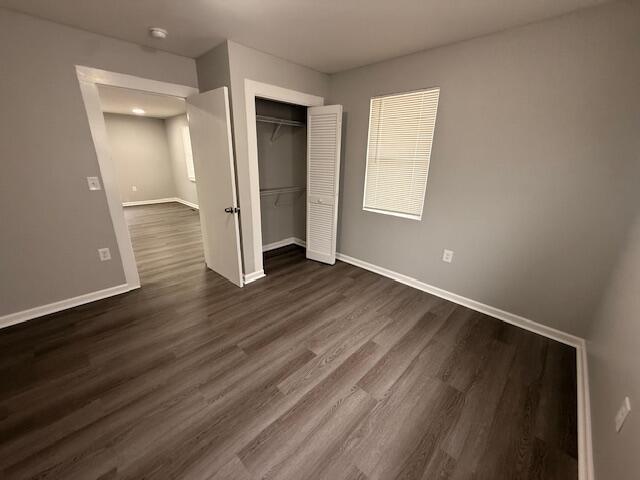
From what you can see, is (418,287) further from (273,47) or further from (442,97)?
(273,47)

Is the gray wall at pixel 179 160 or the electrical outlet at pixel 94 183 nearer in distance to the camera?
the electrical outlet at pixel 94 183

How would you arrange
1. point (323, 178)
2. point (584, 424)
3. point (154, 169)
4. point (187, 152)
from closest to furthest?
1. point (584, 424)
2. point (323, 178)
3. point (187, 152)
4. point (154, 169)

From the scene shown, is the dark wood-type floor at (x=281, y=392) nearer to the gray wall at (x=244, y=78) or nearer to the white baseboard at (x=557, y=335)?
the white baseboard at (x=557, y=335)

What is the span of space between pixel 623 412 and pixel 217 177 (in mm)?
3191

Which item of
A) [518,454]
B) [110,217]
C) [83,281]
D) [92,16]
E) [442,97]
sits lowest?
[518,454]

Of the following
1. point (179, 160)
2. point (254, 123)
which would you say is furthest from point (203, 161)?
point (179, 160)

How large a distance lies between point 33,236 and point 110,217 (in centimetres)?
54

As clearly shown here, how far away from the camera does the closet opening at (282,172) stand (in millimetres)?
3627

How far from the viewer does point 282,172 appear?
3947 millimetres

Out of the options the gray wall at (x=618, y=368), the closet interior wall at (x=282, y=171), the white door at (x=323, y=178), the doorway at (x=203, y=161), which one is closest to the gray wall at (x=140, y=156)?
the closet interior wall at (x=282, y=171)

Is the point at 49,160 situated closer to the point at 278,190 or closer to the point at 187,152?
the point at 278,190

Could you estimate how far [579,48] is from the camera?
1.78 metres

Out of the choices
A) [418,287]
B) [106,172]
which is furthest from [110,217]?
[418,287]

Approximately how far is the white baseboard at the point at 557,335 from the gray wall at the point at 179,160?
5165 mm
